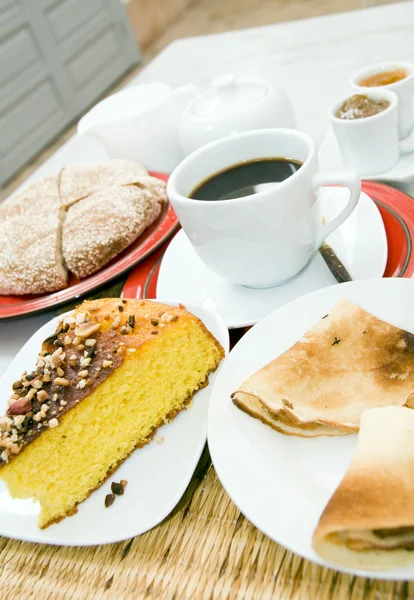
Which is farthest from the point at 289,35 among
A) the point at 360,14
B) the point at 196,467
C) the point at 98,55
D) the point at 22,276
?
the point at 98,55

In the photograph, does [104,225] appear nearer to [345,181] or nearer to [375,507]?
[345,181]

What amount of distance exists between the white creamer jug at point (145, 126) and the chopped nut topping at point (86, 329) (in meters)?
0.81

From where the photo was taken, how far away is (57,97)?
4.50 metres

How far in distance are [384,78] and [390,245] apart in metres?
0.64

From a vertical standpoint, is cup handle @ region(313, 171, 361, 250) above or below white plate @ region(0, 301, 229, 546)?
above

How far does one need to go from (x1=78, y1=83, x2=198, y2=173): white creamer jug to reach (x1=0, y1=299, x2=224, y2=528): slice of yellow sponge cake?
0.76m

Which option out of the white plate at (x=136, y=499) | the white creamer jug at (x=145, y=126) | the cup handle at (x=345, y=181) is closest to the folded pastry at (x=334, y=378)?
the white plate at (x=136, y=499)

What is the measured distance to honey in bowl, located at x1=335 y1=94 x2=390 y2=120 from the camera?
1195mm

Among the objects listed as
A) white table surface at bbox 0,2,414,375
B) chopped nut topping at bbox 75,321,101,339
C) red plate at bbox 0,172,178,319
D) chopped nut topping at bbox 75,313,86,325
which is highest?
chopped nut topping at bbox 75,313,86,325

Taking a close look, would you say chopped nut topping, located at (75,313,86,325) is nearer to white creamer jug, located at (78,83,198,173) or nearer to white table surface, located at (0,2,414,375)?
white creamer jug, located at (78,83,198,173)

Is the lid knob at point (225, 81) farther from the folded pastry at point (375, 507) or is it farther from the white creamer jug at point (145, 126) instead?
the folded pastry at point (375, 507)

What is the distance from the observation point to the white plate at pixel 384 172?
3.72 ft

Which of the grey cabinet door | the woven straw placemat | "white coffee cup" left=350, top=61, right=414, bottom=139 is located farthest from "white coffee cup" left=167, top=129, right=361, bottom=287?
the grey cabinet door

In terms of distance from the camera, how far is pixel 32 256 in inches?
48.4
